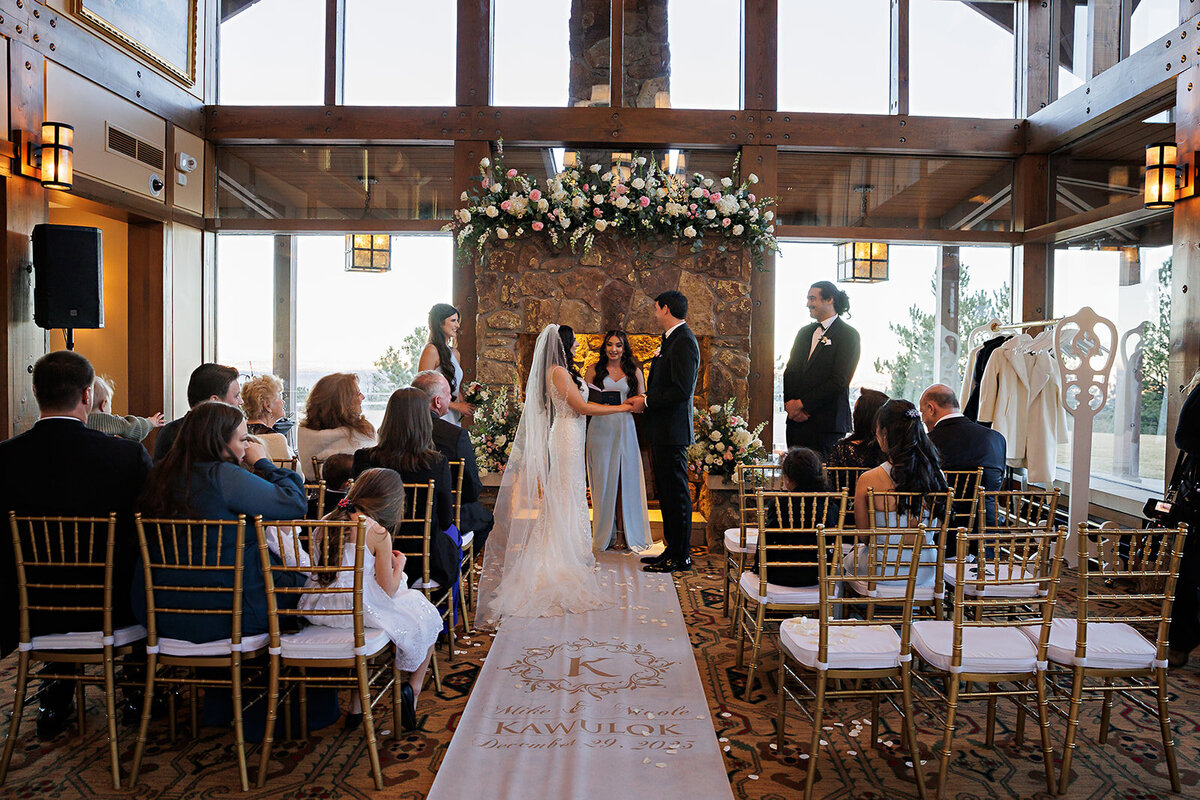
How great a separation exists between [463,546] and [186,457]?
1853 mm

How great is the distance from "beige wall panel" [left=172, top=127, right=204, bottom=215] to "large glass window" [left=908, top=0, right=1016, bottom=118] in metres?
6.69

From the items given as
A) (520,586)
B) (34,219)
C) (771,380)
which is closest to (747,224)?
(771,380)

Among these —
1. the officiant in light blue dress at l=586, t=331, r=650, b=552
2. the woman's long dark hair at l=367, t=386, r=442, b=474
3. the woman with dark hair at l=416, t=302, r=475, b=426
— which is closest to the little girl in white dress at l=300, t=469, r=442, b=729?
the woman's long dark hair at l=367, t=386, r=442, b=474

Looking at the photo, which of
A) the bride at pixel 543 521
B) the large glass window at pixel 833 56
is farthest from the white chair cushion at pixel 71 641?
the large glass window at pixel 833 56

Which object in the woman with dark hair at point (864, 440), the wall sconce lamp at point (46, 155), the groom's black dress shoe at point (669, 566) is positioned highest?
the wall sconce lamp at point (46, 155)

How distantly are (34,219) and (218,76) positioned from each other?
2973 millimetres

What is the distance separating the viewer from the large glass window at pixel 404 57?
808 centimetres

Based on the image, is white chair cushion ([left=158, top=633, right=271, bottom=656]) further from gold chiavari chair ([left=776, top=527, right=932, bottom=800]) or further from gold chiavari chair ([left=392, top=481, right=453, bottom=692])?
gold chiavari chair ([left=776, top=527, right=932, bottom=800])

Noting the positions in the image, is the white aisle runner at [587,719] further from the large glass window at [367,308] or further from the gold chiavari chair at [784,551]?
the large glass window at [367,308]

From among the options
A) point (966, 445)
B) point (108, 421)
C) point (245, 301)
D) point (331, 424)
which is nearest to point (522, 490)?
point (331, 424)

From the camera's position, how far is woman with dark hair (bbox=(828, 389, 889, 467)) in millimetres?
4750

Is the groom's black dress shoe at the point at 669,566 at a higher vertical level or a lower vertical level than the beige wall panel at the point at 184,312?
lower

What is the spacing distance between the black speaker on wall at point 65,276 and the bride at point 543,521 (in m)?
3.02

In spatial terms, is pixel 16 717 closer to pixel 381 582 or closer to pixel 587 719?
pixel 381 582
